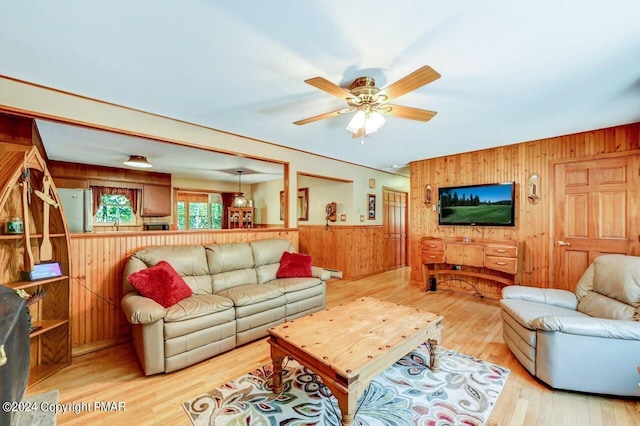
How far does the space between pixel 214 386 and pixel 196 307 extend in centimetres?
68

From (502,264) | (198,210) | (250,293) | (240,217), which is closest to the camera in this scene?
(250,293)

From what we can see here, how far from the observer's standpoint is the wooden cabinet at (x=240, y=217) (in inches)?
286

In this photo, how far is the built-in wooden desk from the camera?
13.1 feet

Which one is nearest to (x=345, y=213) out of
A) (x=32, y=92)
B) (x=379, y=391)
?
(x=379, y=391)

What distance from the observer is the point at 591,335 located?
6.34 feet

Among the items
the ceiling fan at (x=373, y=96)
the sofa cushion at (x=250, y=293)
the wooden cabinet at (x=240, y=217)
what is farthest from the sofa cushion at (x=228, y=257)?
the wooden cabinet at (x=240, y=217)

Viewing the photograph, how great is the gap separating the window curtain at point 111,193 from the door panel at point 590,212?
7896 mm

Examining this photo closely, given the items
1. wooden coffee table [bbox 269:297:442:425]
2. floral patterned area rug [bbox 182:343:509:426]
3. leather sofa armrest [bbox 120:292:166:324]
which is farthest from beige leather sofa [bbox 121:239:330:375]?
wooden coffee table [bbox 269:297:442:425]

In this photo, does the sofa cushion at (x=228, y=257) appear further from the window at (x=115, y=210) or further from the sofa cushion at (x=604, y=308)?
the window at (x=115, y=210)

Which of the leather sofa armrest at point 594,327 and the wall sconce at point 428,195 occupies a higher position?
the wall sconce at point 428,195

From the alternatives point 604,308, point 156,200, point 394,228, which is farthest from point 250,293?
point 394,228

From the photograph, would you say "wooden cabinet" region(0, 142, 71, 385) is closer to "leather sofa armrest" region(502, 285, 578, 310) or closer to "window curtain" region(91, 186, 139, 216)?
"window curtain" region(91, 186, 139, 216)

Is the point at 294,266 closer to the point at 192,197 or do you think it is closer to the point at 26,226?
the point at 26,226

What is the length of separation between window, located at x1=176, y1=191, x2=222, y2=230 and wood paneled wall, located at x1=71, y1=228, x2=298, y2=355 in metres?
4.40
